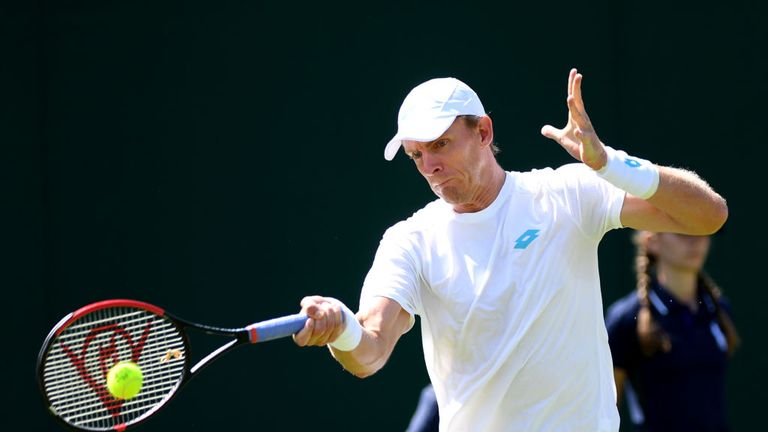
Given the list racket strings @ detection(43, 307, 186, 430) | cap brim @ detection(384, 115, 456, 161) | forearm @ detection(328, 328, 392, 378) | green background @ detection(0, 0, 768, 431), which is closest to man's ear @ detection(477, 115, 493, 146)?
cap brim @ detection(384, 115, 456, 161)

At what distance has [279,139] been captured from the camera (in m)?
5.47

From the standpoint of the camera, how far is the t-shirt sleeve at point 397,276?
3.30 meters

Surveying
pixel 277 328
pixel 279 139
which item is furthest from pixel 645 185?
pixel 279 139

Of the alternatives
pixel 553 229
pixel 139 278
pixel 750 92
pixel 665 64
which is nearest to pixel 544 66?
pixel 665 64

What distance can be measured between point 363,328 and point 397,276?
178mm

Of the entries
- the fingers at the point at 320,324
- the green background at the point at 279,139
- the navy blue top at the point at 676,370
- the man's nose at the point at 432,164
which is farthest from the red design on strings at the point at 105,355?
the navy blue top at the point at 676,370

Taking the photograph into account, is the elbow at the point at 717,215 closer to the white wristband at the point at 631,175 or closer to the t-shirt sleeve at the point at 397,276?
the white wristband at the point at 631,175

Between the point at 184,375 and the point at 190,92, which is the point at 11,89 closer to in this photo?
the point at 190,92

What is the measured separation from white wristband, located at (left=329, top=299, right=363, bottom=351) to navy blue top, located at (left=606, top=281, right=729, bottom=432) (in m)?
1.96

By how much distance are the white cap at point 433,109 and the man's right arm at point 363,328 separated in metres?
0.44

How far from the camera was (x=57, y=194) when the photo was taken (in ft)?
17.5

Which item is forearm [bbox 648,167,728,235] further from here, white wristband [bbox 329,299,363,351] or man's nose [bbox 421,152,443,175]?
white wristband [bbox 329,299,363,351]

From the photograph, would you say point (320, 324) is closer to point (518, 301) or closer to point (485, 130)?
point (518, 301)

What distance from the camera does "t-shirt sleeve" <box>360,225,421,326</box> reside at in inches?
130
